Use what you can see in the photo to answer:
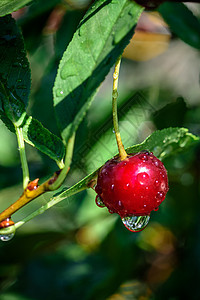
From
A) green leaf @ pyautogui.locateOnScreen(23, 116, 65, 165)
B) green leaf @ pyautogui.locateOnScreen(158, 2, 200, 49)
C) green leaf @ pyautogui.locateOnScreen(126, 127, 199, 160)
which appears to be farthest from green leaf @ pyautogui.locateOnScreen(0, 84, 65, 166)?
green leaf @ pyautogui.locateOnScreen(158, 2, 200, 49)

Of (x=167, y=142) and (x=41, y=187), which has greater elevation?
(x=41, y=187)

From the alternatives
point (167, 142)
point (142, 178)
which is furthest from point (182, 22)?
point (142, 178)

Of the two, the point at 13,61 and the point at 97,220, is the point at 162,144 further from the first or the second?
the point at 97,220

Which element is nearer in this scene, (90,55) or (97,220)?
(90,55)

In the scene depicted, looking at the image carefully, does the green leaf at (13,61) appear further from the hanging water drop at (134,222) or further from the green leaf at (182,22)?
the green leaf at (182,22)

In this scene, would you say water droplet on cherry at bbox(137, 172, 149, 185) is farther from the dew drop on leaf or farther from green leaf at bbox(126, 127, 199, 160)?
the dew drop on leaf

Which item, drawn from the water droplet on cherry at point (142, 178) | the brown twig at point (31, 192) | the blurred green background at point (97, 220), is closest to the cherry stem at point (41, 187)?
the brown twig at point (31, 192)
